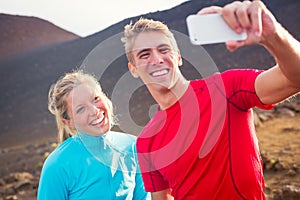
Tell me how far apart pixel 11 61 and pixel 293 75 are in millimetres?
25249

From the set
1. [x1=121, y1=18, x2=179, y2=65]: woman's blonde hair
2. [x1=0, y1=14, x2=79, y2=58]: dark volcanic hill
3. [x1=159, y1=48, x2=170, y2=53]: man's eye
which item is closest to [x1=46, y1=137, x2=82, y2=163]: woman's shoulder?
[x1=121, y1=18, x2=179, y2=65]: woman's blonde hair

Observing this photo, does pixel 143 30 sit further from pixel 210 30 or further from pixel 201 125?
pixel 210 30

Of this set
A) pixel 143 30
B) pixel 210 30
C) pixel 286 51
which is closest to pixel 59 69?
pixel 143 30

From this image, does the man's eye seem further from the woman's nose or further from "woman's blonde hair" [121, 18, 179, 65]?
the woman's nose

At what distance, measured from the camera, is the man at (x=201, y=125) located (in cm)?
166

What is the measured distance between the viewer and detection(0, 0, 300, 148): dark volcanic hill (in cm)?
1430

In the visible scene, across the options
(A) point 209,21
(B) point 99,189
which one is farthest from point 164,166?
(A) point 209,21

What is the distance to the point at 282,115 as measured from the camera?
369 inches

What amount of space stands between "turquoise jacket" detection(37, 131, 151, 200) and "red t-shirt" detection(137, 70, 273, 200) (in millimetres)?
586

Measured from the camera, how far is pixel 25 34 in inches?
1136

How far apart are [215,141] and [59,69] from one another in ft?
70.0

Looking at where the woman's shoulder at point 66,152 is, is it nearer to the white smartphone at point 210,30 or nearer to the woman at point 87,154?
the woman at point 87,154

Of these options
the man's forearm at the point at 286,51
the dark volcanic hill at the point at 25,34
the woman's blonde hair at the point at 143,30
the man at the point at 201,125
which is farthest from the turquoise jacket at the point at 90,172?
the dark volcanic hill at the point at 25,34

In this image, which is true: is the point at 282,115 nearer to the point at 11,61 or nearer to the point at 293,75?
the point at 293,75
